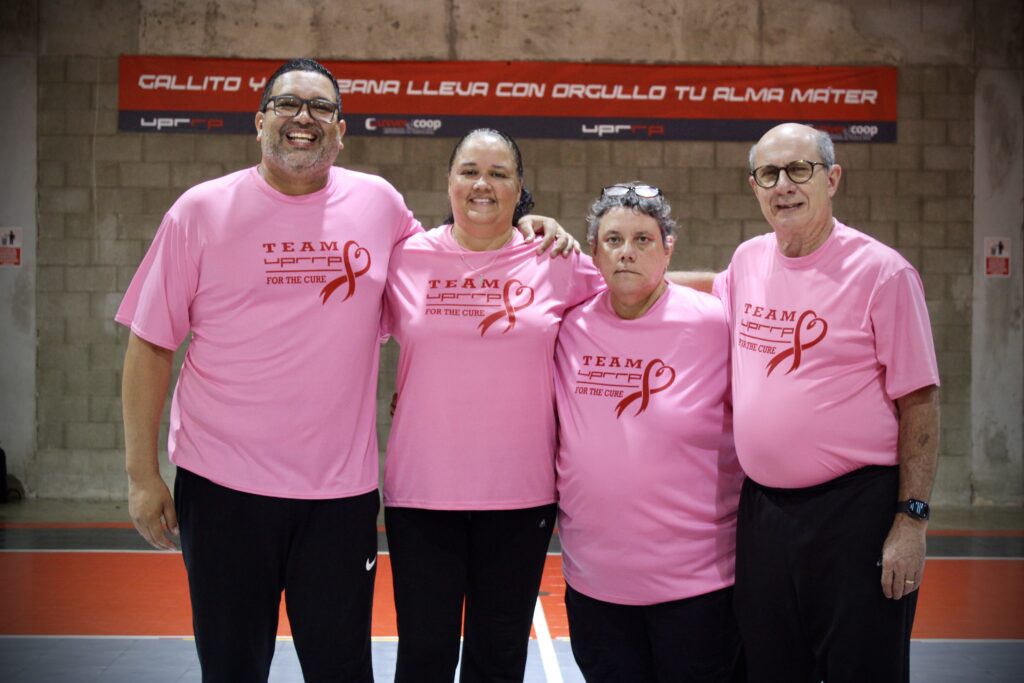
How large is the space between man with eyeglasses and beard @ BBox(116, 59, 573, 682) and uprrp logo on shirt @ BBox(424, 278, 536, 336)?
0.69 feet

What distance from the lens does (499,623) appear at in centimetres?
247

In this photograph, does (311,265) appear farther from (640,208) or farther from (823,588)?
(823,588)

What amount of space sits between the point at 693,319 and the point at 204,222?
52.3 inches

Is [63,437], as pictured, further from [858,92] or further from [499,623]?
[858,92]

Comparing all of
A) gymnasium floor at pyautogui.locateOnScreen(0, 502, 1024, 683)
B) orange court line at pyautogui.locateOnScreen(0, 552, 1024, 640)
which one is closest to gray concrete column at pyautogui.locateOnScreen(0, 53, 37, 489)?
gymnasium floor at pyautogui.locateOnScreen(0, 502, 1024, 683)

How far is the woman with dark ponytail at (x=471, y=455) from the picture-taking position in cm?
243

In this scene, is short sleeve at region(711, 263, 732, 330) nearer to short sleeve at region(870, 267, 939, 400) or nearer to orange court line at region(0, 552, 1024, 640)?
short sleeve at region(870, 267, 939, 400)

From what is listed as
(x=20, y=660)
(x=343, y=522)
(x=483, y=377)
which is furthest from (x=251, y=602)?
(x=20, y=660)

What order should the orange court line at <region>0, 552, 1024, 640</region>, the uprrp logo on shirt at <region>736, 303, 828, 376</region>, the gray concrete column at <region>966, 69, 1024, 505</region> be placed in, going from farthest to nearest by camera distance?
1. the gray concrete column at <region>966, 69, 1024, 505</region>
2. the orange court line at <region>0, 552, 1024, 640</region>
3. the uprrp logo on shirt at <region>736, 303, 828, 376</region>

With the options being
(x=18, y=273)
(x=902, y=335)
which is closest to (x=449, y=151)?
(x=18, y=273)

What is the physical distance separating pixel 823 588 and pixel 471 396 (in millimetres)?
1012

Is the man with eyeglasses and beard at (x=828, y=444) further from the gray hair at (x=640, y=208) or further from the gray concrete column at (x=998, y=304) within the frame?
the gray concrete column at (x=998, y=304)

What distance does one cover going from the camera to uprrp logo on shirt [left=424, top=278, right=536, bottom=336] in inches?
96.9

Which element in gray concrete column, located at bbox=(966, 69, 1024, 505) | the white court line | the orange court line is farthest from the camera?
gray concrete column, located at bbox=(966, 69, 1024, 505)
